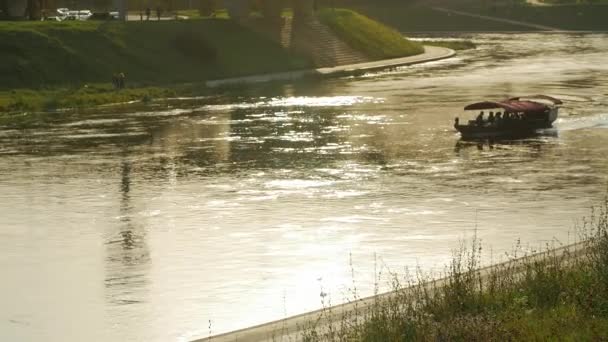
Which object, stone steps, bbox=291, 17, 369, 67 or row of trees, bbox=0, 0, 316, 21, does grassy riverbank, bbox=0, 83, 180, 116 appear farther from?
stone steps, bbox=291, 17, 369, 67

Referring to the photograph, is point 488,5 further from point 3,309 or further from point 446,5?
point 3,309

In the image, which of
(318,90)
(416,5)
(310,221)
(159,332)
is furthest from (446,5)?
(159,332)

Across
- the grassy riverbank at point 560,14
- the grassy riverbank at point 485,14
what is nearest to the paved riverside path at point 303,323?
the grassy riverbank at point 485,14

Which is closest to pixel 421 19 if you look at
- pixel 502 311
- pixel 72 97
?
pixel 72 97

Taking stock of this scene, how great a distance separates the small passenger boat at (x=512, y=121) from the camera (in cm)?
4791

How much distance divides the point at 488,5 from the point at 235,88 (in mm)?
102392

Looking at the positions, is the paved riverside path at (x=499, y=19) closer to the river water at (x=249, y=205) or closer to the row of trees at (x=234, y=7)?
the row of trees at (x=234, y=7)

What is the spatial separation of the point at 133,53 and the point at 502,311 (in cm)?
6038

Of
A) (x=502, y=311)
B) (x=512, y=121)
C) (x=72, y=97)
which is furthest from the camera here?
(x=72, y=97)

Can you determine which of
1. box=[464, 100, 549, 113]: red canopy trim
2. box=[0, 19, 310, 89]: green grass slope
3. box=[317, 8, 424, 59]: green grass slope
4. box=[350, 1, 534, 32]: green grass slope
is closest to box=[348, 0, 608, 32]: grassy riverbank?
box=[350, 1, 534, 32]: green grass slope

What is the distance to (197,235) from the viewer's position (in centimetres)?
2938

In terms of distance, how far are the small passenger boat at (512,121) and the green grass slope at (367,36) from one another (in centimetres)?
4286

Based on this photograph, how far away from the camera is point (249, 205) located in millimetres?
33438

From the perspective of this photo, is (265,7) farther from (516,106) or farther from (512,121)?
(512,121)
